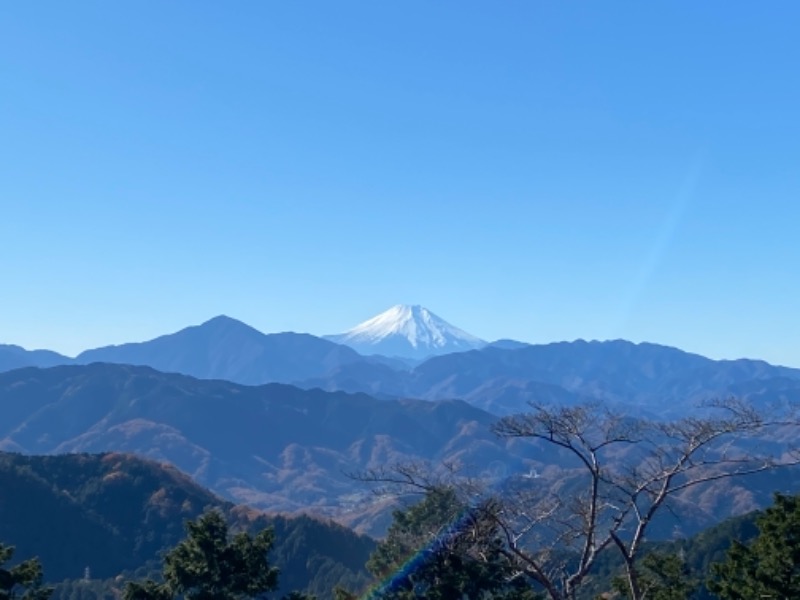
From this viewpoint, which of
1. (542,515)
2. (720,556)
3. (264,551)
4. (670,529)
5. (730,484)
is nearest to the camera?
(542,515)

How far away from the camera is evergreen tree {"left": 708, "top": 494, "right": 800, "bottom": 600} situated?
18484 mm

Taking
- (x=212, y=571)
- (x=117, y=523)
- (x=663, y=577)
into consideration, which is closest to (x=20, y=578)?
(x=212, y=571)

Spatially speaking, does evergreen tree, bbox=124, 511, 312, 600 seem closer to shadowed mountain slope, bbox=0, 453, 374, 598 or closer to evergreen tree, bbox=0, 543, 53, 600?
evergreen tree, bbox=0, 543, 53, 600

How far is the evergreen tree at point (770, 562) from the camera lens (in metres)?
18.5

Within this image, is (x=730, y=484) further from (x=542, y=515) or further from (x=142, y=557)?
(x=542, y=515)

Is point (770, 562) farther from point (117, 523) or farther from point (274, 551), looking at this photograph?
point (117, 523)

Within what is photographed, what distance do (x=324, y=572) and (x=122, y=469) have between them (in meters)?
39.1

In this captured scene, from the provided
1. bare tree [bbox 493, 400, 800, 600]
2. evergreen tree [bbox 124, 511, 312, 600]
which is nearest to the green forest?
evergreen tree [bbox 124, 511, 312, 600]

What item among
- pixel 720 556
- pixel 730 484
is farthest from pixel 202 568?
pixel 730 484

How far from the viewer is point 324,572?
87875 mm

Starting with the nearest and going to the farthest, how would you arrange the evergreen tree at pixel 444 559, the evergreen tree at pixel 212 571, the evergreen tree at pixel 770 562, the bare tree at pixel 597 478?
1. the bare tree at pixel 597 478
2. the evergreen tree at pixel 444 559
3. the evergreen tree at pixel 770 562
4. the evergreen tree at pixel 212 571

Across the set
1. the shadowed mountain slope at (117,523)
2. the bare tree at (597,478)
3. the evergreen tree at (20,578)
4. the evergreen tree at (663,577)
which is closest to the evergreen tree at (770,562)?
the evergreen tree at (663,577)

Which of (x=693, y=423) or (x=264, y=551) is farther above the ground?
(x=693, y=423)

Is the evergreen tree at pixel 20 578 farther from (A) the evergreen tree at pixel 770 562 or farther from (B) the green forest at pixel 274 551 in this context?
(A) the evergreen tree at pixel 770 562
